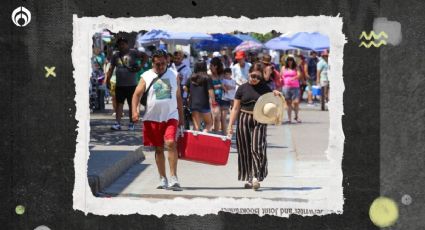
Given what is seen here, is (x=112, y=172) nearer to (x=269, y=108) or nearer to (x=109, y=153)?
(x=109, y=153)

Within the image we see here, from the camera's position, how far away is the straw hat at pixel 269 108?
11250mm

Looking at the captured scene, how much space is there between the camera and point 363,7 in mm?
7188

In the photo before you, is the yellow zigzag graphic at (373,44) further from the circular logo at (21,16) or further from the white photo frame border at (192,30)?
the circular logo at (21,16)

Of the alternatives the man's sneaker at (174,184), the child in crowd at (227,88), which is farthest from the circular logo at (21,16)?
the child in crowd at (227,88)

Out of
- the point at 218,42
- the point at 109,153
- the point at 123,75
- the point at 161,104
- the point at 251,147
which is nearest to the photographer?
the point at 161,104

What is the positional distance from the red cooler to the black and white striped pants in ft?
0.97

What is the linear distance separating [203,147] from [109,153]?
9.84ft

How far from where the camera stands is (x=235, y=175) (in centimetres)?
1319

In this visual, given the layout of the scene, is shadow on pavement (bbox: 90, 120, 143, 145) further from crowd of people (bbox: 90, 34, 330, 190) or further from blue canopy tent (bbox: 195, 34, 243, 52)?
blue canopy tent (bbox: 195, 34, 243, 52)

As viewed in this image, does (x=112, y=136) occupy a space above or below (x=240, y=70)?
below

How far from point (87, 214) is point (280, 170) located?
255 inches

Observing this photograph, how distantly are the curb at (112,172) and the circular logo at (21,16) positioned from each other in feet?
12.0

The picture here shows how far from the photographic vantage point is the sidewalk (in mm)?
11438

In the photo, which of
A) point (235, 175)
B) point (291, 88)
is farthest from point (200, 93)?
point (291, 88)
